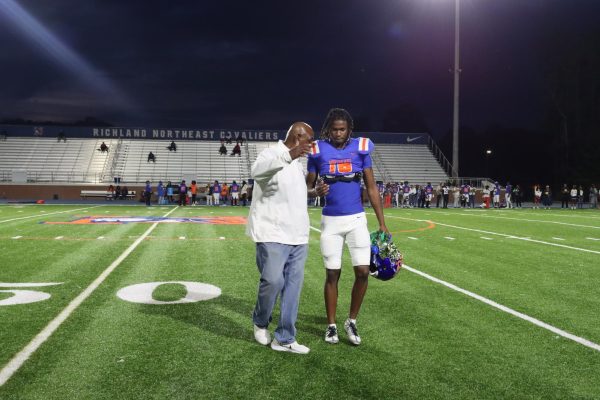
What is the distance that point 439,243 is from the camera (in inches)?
460

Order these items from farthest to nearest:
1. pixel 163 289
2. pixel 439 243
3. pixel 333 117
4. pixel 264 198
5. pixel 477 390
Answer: pixel 439 243 < pixel 163 289 < pixel 333 117 < pixel 264 198 < pixel 477 390

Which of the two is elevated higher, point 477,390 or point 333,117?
point 333,117

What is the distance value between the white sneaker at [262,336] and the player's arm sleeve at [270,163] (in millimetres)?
1268

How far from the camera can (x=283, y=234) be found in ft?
13.3

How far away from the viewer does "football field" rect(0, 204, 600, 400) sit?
3.43 metres

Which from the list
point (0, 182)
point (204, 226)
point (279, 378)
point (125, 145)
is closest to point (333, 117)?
point (279, 378)

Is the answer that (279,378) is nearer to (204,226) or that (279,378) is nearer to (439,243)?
(439,243)

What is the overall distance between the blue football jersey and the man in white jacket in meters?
0.27

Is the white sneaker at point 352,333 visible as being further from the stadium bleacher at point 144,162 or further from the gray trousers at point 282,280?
the stadium bleacher at point 144,162

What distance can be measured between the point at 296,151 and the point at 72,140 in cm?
5044

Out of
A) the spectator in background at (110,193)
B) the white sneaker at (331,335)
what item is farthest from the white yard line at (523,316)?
the spectator in background at (110,193)

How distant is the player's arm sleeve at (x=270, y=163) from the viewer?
3830 mm

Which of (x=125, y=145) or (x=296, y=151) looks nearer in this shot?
(x=296, y=151)

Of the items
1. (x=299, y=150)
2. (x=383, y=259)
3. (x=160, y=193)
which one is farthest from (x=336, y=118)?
(x=160, y=193)
